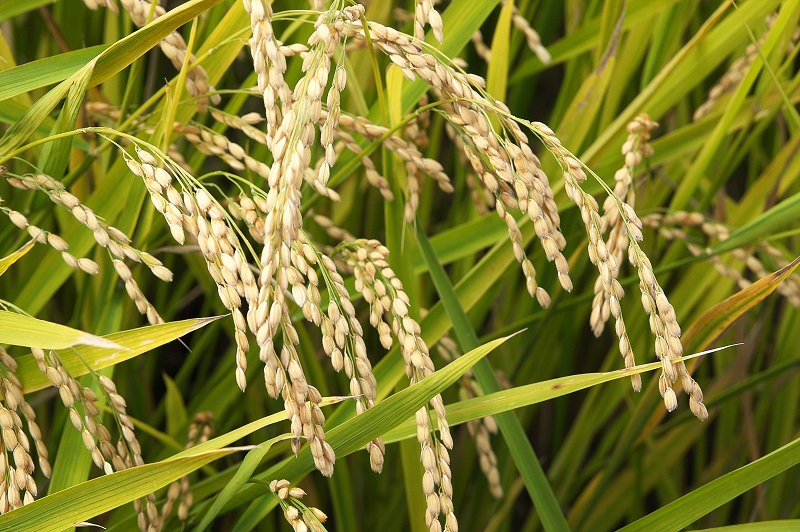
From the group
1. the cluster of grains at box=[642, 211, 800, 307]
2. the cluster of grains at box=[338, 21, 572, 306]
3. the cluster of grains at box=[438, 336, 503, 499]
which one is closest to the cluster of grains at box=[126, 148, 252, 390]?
the cluster of grains at box=[338, 21, 572, 306]

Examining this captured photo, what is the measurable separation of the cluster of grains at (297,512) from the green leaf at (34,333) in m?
0.21

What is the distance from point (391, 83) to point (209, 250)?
0.45 metres

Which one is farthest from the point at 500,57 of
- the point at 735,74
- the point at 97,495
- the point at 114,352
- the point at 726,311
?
the point at 97,495

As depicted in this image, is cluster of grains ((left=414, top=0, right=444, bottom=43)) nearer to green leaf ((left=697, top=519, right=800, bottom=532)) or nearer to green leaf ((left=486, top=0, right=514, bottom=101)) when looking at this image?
green leaf ((left=486, top=0, right=514, bottom=101))

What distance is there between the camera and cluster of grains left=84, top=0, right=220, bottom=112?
3.03 ft

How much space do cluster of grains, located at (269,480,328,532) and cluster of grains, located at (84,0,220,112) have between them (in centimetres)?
46

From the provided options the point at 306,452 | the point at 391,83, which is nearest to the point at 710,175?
the point at 391,83

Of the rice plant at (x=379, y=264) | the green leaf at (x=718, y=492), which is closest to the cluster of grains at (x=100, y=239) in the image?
the rice plant at (x=379, y=264)

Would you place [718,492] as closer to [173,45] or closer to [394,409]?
[394,409]

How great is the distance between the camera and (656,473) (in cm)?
154

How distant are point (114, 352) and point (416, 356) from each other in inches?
13.2

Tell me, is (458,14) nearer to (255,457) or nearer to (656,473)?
(255,457)

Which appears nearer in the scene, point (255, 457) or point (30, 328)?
point (30, 328)

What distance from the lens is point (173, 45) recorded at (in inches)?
37.8
